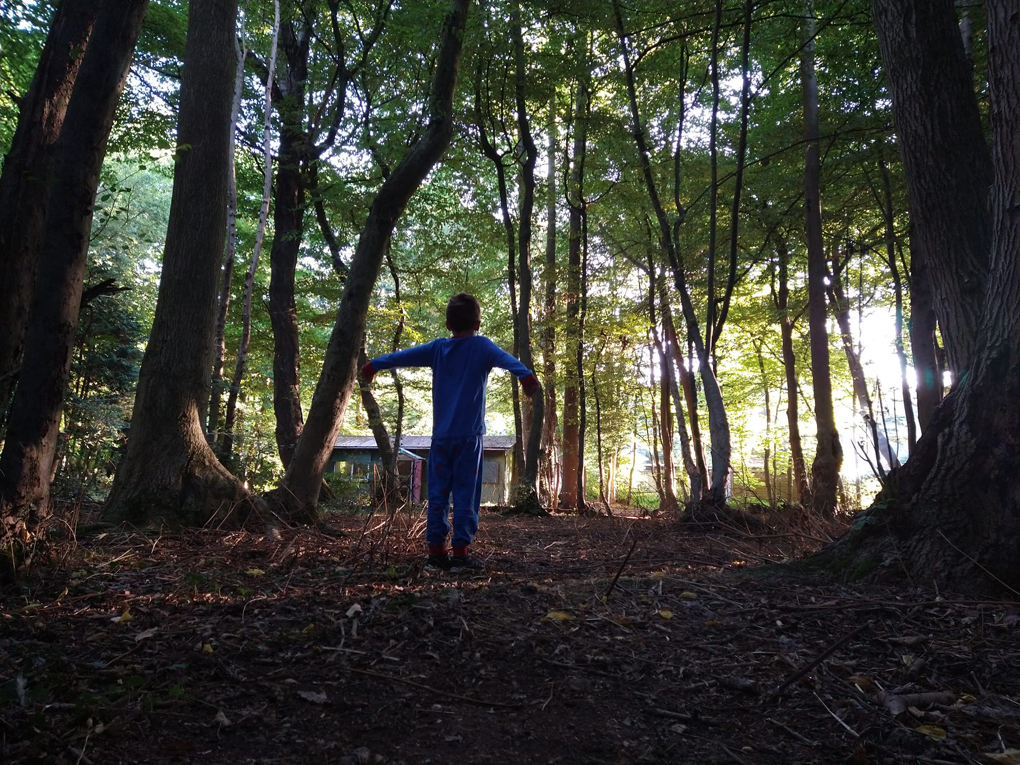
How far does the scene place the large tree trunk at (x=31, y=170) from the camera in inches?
139

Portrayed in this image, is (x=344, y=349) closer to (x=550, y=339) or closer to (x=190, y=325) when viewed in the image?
(x=190, y=325)

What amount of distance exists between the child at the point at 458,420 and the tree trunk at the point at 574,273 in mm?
7280

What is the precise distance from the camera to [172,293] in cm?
506

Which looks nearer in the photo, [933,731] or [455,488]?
[933,731]

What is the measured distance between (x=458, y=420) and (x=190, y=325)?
8.83 ft

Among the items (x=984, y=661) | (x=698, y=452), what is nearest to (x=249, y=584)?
(x=984, y=661)

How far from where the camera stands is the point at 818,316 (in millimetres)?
10047

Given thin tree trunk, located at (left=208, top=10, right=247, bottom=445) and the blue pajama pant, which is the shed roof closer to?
thin tree trunk, located at (left=208, top=10, right=247, bottom=445)

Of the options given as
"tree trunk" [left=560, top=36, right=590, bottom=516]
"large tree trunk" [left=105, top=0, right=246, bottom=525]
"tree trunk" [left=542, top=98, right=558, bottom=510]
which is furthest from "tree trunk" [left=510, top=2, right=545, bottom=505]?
"large tree trunk" [left=105, top=0, right=246, bottom=525]

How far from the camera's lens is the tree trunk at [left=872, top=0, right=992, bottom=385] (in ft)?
12.4

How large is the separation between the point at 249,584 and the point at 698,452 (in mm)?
8102

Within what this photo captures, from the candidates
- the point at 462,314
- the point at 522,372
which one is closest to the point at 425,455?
the point at 462,314

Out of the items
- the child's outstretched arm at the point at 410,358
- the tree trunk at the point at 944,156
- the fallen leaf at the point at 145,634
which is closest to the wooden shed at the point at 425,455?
the child's outstretched arm at the point at 410,358

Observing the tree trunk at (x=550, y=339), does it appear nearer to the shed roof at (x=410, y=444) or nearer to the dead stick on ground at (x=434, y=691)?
the dead stick on ground at (x=434, y=691)
